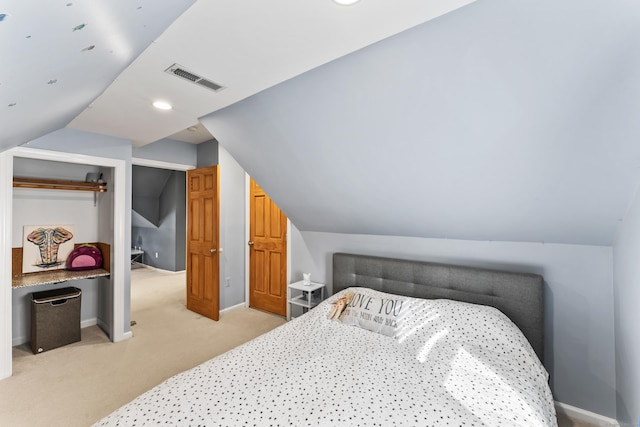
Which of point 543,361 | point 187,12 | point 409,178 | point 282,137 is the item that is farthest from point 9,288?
point 543,361

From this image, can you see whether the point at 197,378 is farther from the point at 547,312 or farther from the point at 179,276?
the point at 179,276

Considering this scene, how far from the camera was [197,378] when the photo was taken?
148 centimetres

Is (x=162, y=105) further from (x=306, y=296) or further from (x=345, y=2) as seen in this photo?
(x=306, y=296)

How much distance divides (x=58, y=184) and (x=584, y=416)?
16.9 feet

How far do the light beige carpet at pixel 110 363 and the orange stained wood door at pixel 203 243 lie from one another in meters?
0.22

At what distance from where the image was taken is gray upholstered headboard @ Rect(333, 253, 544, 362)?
204 cm

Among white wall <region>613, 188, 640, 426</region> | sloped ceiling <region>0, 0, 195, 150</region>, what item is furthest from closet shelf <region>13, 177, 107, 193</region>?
white wall <region>613, 188, 640, 426</region>

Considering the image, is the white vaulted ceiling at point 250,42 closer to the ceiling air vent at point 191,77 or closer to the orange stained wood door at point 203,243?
the ceiling air vent at point 191,77

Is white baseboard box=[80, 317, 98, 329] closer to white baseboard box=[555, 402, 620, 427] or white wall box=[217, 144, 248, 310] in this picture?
Result: white wall box=[217, 144, 248, 310]

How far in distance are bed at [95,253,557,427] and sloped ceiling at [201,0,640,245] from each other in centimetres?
52

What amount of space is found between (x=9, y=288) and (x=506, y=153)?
401 centimetres

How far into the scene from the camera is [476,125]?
Result: 160cm

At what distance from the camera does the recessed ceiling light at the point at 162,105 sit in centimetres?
222

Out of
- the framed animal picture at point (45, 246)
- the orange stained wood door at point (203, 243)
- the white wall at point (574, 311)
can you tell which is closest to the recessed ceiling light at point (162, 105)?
the orange stained wood door at point (203, 243)
